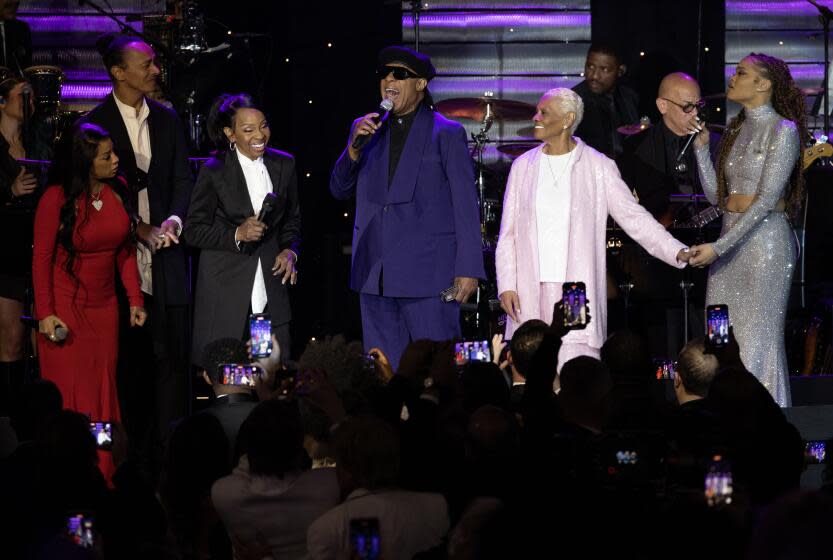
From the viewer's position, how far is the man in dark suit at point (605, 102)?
9.40 m

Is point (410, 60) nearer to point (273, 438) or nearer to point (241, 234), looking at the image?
point (241, 234)

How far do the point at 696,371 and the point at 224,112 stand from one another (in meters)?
3.29

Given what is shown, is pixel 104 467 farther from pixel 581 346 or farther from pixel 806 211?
pixel 806 211

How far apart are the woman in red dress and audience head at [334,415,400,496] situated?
2882 mm

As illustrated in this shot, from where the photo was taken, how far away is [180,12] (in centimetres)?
921

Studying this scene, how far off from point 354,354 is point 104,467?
Answer: 5.39 ft

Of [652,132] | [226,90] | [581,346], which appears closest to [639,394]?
[581,346]

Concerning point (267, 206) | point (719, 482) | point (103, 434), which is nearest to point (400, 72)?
point (267, 206)

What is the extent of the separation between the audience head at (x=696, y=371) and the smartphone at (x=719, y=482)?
1914 mm

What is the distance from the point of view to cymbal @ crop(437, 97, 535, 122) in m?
9.48

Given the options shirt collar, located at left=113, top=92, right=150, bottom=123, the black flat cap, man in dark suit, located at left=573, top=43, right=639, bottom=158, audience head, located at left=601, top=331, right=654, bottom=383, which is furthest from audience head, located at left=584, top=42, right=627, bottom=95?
audience head, located at left=601, top=331, right=654, bottom=383

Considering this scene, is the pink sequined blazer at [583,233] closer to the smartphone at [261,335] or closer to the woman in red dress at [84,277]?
the smartphone at [261,335]

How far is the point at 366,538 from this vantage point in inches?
135

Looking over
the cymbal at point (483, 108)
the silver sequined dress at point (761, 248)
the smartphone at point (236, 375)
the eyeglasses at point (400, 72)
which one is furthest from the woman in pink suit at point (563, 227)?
the cymbal at point (483, 108)
